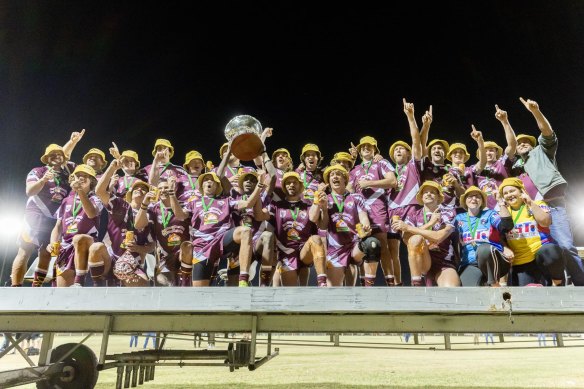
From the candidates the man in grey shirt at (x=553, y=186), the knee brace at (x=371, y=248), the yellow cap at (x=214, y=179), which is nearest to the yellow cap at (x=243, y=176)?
the yellow cap at (x=214, y=179)

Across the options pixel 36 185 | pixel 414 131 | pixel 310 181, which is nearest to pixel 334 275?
pixel 310 181

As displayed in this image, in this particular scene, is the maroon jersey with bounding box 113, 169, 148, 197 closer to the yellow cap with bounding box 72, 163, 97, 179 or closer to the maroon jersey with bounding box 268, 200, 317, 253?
the yellow cap with bounding box 72, 163, 97, 179

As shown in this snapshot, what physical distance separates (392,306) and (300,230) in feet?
9.59

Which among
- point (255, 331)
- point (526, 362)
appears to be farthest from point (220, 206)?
point (526, 362)

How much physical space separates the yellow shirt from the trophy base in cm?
317

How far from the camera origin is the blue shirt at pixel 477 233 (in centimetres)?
475

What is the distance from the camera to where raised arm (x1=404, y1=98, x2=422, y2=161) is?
5807 millimetres

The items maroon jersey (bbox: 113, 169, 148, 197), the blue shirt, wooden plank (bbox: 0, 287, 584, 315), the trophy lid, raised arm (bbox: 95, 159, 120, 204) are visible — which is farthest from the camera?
maroon jersey (bbox: 113, 169, 148, 197)

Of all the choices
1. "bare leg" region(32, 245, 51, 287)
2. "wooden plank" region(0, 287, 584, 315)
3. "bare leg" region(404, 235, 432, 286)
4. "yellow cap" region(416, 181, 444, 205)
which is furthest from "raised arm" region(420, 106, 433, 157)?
"bare leg" region(32, 245, 51, 287)

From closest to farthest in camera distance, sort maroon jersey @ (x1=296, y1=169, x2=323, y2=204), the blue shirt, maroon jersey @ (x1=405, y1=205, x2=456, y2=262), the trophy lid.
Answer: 1. the blue shirt
2. maroon jersey @ (x1=405, y1=205, x2=456, y2=262)
3. the trophy lid
4. maroon jersey @ (x1=296, y1=169, x2=323, y2=204)

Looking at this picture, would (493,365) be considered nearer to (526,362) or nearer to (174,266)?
(526,362)

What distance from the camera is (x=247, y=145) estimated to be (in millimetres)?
5320

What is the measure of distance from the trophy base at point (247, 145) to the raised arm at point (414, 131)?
2.15m

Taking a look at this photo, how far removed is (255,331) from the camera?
3471 mm
